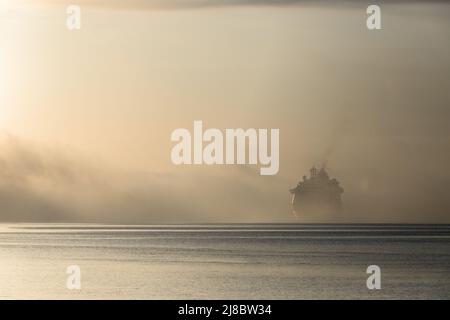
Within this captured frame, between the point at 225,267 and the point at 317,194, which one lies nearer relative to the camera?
the point at 225,267

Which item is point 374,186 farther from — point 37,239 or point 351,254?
point 37,239

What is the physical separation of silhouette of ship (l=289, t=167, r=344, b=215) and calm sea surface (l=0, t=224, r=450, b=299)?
19.6 feet

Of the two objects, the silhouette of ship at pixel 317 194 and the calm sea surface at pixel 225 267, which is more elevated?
the silhouette of ship at pixel 317 194

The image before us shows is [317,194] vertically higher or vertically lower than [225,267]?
higher

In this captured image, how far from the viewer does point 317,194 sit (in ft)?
265

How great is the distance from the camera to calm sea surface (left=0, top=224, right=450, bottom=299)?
31.9m

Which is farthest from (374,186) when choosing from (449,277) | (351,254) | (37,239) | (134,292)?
(37,239)

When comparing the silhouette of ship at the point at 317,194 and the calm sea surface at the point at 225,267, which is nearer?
the calm sea surface at the point at 225,267

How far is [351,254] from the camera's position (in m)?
53.7

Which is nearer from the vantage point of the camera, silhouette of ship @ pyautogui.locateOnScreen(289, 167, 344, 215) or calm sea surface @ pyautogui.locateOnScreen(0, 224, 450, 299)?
calm sea surface @ pyautogui.locateOnScreen(0, 224, 450, 299)

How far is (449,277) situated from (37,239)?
127 ft

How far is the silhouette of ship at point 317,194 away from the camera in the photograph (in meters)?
72.8

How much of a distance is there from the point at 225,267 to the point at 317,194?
3955cm

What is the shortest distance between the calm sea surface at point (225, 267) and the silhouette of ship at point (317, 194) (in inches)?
235
